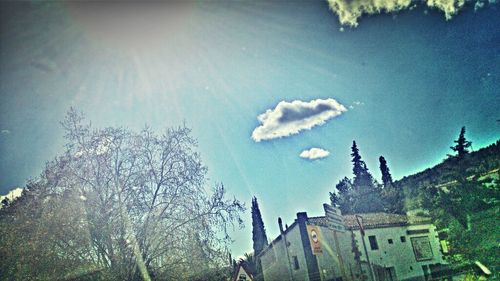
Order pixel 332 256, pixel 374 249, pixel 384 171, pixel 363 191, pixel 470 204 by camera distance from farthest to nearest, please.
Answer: pixel 384 171 < pixel 363 191 < pixel 374 249 < pixel 332 256 < pixel 470 204

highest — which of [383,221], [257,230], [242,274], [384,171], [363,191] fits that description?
[384,171]

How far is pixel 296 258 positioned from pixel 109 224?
20679mm

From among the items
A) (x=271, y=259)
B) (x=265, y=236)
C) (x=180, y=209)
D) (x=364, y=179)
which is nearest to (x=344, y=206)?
(x=364, y=179)

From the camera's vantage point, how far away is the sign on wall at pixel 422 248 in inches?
1220

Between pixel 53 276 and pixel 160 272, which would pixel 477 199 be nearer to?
pixel 160 272

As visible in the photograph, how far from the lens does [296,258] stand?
3198 centimetres

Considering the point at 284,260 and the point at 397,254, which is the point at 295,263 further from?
the point at 397,254

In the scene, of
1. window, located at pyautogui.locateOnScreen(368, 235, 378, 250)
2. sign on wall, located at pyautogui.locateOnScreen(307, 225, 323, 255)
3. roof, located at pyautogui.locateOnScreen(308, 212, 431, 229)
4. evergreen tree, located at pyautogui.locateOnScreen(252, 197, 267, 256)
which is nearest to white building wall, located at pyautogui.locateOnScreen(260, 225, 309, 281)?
roof, located at pyautogui.locateOnScreen(308, 212, 431, 229)

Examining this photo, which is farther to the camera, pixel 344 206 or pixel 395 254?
pixel 344 206

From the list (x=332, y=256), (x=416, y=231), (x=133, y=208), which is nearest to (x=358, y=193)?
(x=416, y=231)

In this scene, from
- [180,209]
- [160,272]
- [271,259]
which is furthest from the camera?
[271,259]

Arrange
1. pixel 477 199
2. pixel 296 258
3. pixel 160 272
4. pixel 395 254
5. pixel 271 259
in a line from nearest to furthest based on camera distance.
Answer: pixel 160 272, pixel 477 199, pixel 395 254, pixel 296 258, pixel 271 259

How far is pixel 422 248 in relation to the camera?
31.3m

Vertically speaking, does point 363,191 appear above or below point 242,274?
above
